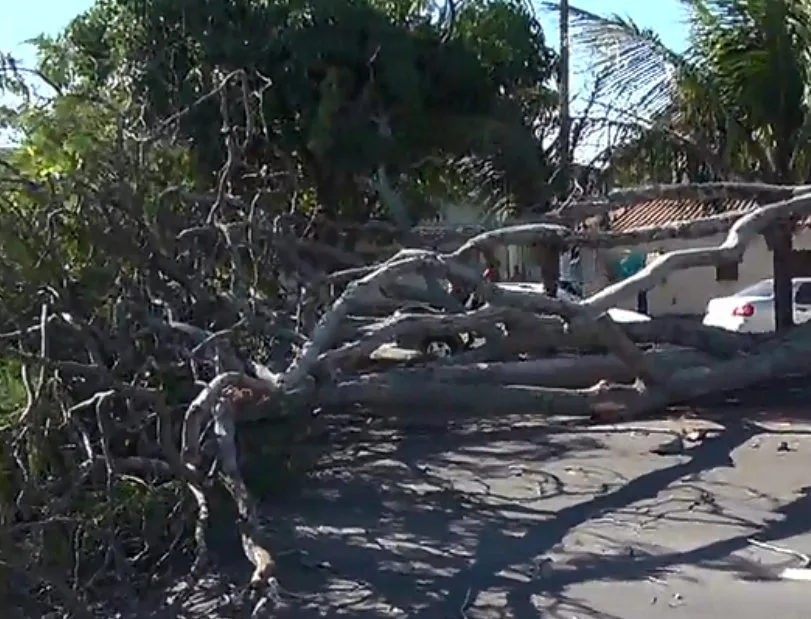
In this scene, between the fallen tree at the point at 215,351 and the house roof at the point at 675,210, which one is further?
the house roof at the point at 675,210

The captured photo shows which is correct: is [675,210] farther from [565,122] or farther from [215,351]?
[215,351]

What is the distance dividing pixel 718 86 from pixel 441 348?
3.99 m

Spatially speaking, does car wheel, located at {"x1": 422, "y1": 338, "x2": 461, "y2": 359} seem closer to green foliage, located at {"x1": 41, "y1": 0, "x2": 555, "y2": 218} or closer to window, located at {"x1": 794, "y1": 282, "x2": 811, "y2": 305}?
green foliage, located at {"x1": 41, "y1": 0, "x2": 555, "y2": 218}

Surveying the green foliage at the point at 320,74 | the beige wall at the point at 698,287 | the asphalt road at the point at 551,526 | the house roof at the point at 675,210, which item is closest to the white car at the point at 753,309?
the house roof at the point at 675,210

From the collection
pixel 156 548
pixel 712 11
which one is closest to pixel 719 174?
pixel 712 11

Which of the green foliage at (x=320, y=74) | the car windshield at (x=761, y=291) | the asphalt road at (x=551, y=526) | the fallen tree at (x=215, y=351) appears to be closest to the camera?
the fallen tree at (x=215, y=351)

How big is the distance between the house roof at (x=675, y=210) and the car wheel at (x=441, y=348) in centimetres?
208

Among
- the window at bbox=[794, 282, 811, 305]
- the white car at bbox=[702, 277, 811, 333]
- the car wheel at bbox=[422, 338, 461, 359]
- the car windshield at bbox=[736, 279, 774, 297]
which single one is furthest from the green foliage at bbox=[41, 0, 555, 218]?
the car windshield at bbox=[736, 279, 774, 297]

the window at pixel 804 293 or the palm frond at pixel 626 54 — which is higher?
the palm frond at pixel 626 54

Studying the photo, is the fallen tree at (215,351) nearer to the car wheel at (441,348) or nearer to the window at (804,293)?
the car wheel at (441,348)

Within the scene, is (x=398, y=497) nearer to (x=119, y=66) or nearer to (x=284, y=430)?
(x=284, y=430)

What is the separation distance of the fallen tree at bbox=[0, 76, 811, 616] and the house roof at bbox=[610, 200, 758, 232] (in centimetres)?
72

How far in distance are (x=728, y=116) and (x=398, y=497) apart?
6.24m

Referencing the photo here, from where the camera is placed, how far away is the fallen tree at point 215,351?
648cm
